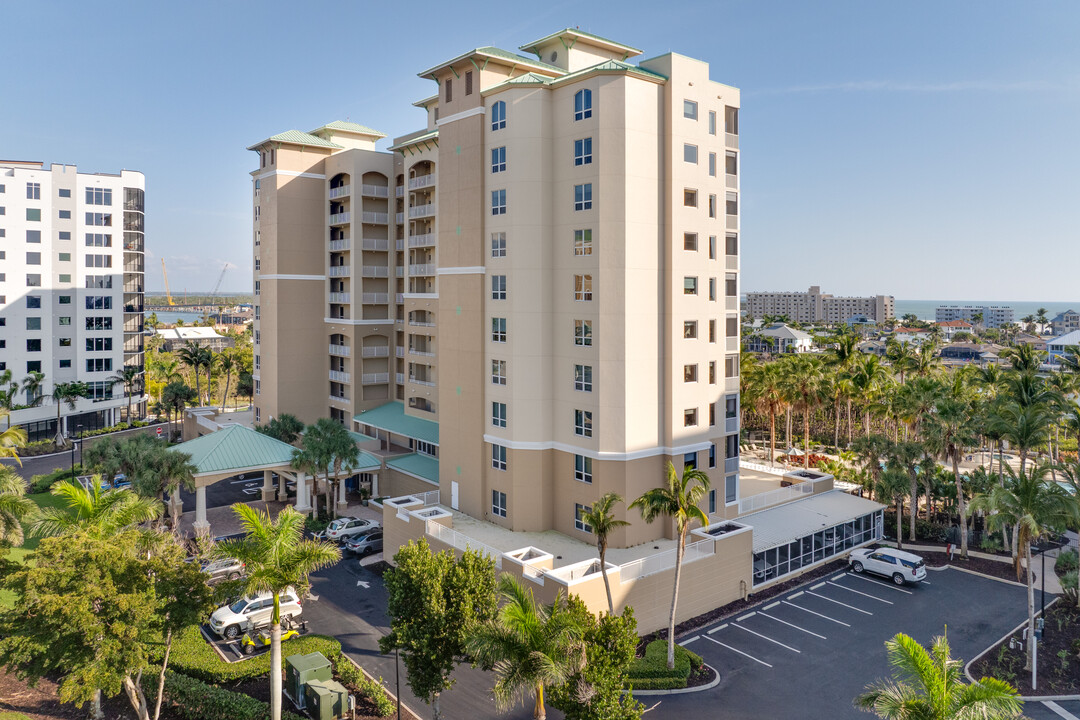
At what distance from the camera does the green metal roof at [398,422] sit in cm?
5091

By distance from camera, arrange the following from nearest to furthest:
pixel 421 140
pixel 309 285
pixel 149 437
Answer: pixel 149 437 → pixel 421 140 → pixel 309 285

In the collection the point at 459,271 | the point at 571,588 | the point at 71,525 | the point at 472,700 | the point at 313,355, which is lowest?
the point at 472,700

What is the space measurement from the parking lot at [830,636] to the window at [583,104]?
25.4 meters

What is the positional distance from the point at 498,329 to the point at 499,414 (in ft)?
15.5

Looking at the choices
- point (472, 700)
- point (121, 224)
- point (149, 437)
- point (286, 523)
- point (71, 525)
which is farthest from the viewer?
point (121, 224)

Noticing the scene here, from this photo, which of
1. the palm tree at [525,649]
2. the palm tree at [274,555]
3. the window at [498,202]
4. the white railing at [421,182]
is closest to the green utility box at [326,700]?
the palm tree at [274,555]

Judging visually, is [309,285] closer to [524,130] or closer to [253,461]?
[253,461]

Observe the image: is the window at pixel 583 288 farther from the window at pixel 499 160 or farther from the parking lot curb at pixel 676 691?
the parking lot curb at pixel 676 691

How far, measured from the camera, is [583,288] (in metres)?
36.4

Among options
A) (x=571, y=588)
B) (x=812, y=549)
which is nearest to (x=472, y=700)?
(x=571, y=588)

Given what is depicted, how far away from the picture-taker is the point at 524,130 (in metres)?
37.2

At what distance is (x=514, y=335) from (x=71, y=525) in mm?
21327

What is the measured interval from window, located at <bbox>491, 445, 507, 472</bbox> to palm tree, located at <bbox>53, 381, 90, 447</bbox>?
5500 cm

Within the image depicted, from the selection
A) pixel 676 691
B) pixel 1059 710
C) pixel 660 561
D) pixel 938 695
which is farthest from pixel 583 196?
pixel 1059 710
